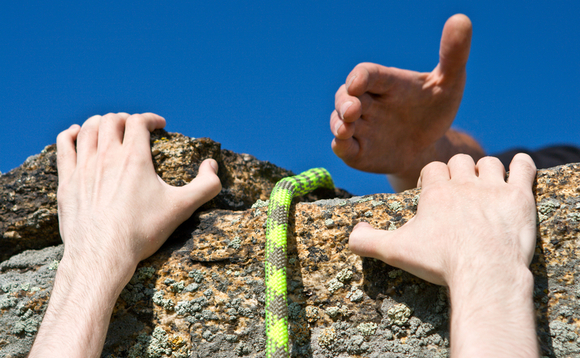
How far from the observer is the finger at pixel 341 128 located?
9.10 ft

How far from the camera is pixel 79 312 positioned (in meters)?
1.61

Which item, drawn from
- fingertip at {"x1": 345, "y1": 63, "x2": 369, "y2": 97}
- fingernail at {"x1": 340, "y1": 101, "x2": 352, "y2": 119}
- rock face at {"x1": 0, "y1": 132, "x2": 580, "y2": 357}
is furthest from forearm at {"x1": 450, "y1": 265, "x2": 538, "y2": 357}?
fingertip at {"x1": 345, "y1": 63, "x2": 369, "y2": 97}

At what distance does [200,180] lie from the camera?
6.91 ft

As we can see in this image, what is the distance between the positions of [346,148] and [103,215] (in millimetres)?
1842

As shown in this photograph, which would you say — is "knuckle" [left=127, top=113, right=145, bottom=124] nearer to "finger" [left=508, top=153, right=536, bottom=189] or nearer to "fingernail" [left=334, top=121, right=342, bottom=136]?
"fingernail" [left=334, top=121, right=342, bottom=136]

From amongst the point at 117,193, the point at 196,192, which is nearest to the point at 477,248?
the point at 196,192

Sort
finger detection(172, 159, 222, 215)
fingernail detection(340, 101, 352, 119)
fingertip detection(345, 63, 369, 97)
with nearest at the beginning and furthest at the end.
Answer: finger detection(172, 159, 222, 215) → fingernail detection(340, 101, 352, 119) → fingertip detection(345, 63, 369, 97)

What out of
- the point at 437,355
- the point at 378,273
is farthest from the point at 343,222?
the point at 437,355

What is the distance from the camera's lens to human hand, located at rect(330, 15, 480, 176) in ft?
9.19

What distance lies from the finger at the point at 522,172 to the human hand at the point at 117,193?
57.8 inches

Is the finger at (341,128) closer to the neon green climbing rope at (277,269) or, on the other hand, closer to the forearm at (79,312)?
the neon green climbing rope at (277,269)

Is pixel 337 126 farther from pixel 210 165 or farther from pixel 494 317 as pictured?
pixel 494 317

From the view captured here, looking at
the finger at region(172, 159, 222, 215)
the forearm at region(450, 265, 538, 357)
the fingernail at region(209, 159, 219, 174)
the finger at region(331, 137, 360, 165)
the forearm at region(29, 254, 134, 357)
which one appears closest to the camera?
the forearm at region(450, 265, 538, 357)

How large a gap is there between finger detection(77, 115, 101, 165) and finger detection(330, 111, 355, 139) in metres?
1.60
